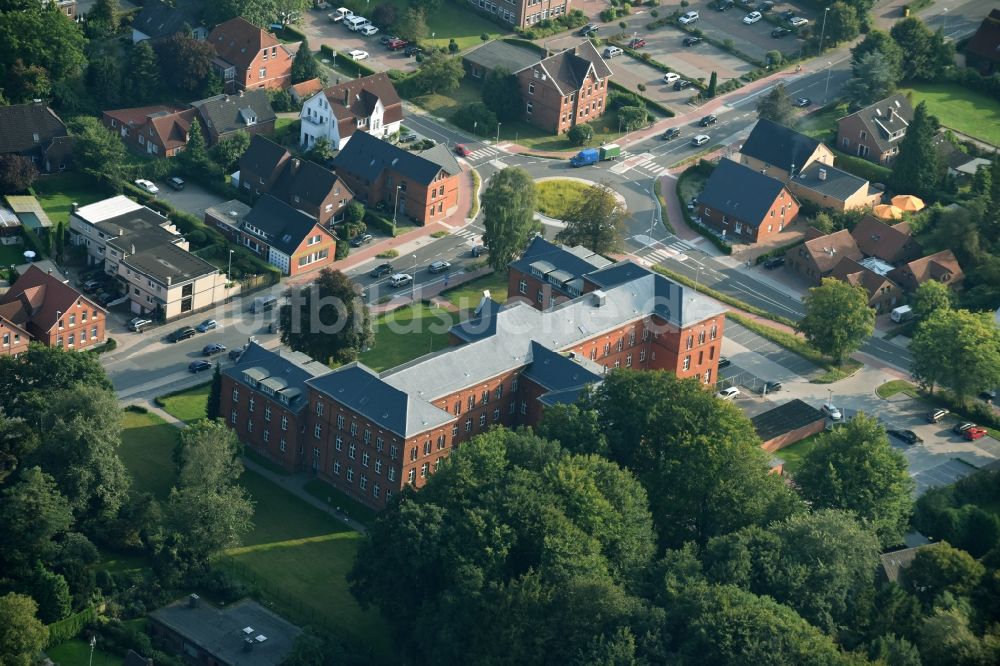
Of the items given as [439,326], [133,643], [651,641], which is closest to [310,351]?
[439,326]

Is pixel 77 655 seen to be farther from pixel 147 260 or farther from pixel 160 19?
pixel 160 19

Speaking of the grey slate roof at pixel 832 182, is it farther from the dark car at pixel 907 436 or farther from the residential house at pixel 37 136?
the residential house at pixel 37 136

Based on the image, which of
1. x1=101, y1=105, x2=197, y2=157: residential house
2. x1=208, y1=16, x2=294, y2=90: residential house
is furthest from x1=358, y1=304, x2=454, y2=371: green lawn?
x1=208, y1=16, x2=294, y2=90: residential house

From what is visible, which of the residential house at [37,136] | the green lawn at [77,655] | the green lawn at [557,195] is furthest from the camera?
the green lawn at [557,195]

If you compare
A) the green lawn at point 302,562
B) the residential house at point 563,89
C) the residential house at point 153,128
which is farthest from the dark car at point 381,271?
the residential house at point 563,89

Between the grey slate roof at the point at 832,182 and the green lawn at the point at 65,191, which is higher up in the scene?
the grey slate roof at the point at 832,182

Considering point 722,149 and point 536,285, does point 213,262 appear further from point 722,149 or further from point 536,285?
point 722,149
